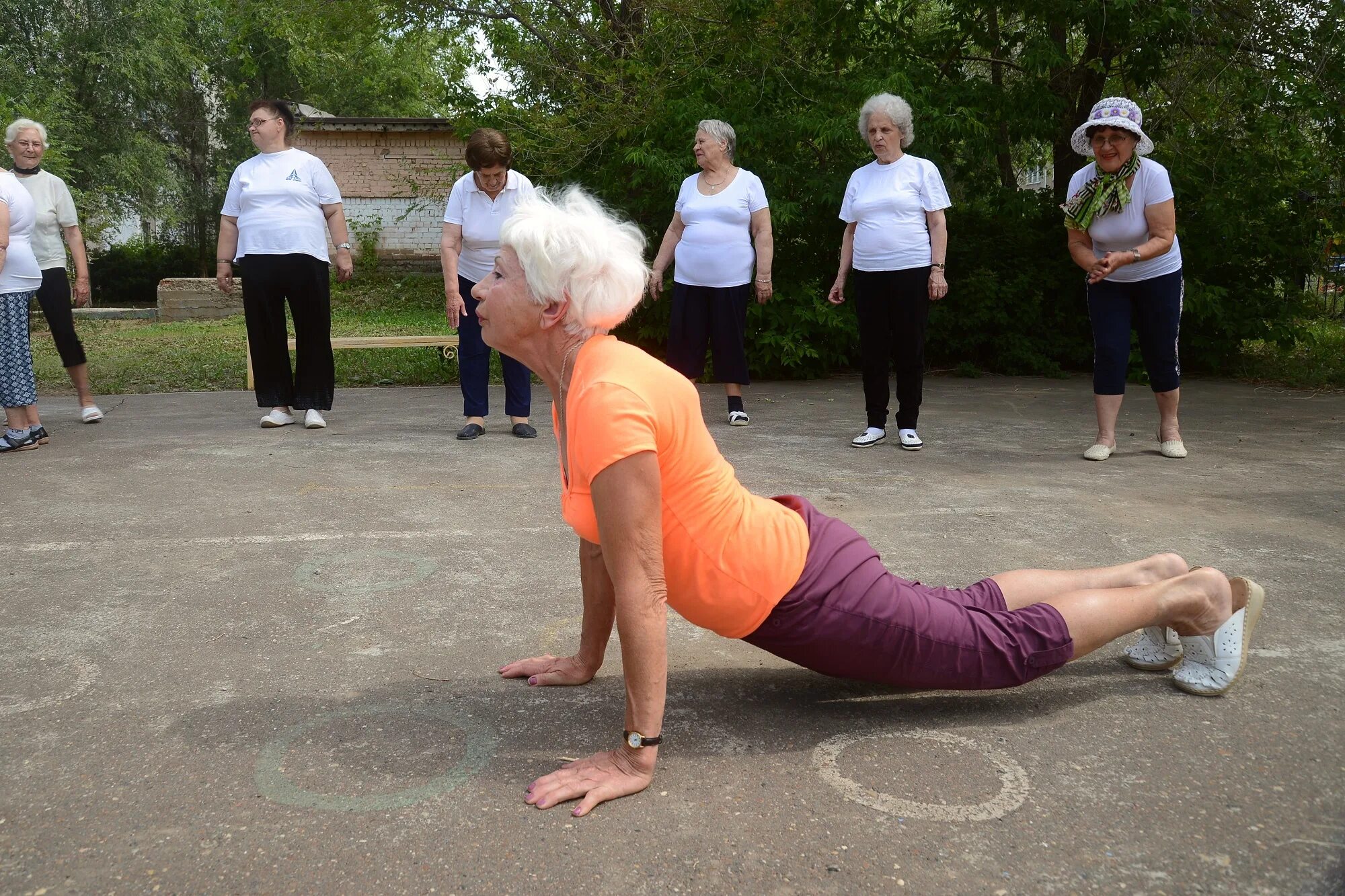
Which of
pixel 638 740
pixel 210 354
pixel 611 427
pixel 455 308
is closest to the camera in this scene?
pixel 611 427

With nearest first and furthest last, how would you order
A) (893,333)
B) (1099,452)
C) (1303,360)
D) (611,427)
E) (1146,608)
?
(611,427), (1146,608), (1099,452), (893,333), (1303,360)

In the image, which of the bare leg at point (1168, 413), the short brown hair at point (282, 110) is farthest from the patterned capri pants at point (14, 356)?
the bare leg at point (1168, 413)

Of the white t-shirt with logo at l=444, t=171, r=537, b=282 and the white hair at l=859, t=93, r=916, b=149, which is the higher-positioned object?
the white hair at l=859, t=93, r=916, b=149

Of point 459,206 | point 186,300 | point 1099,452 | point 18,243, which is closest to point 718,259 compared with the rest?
point 459,206

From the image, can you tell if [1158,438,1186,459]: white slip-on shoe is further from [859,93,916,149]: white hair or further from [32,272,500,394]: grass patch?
[32,272,500,394]: grass patch

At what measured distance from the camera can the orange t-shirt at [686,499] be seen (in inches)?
97.0

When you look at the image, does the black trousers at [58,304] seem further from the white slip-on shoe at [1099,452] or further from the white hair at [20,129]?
the white slip-on shoe at [1099,452]

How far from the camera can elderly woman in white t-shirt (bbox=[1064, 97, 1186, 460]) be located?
Answer: 5.99 meters

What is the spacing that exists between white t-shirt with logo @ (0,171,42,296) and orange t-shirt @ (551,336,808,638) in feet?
18.6

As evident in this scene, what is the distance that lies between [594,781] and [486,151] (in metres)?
5.00

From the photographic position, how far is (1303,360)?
11.1 m

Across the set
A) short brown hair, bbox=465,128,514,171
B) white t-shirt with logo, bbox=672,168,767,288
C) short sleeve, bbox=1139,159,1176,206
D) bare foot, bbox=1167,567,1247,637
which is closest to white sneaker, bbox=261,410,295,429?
short brown hair, bbox=465,128,514,171

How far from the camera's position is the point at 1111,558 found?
440 cm

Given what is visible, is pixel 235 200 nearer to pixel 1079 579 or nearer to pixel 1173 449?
pixel 1173 449
